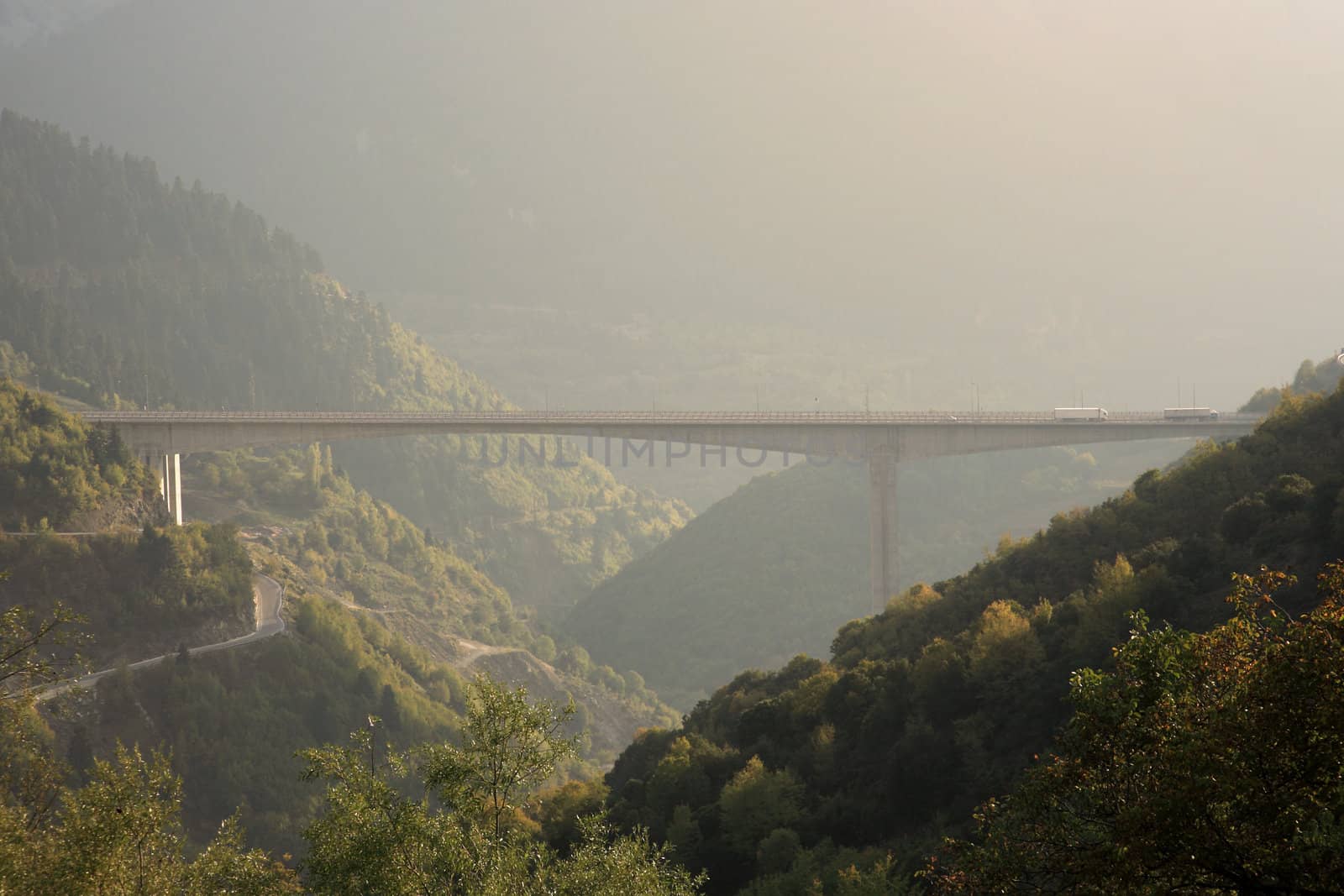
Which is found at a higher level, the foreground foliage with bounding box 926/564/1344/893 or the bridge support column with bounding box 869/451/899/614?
the foreground foliage with bounding box 926/564/1344/893

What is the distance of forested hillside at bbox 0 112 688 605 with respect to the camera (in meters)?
172

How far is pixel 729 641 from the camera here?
13162 centimetres

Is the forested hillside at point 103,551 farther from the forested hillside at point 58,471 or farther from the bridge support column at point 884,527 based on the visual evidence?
the bridge support column at point 884,527

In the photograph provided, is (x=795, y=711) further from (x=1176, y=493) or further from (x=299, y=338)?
(x=299, y=338)

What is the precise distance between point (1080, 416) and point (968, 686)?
51.3 metres

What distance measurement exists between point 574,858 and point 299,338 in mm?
177945

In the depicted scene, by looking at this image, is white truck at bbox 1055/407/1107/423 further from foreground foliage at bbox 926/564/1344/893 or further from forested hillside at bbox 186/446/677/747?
foreground foliage at bbox 926/564/1344/893

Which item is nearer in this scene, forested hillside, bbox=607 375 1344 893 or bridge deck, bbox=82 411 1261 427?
forested hillside, bbox=607 375 1344 893

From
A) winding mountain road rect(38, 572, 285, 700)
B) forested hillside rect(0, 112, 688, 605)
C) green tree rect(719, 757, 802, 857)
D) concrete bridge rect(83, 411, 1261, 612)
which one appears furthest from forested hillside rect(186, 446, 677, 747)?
green tree rect(719, 757, 802, 857)

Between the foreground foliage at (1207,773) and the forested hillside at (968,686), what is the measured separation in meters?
17.3

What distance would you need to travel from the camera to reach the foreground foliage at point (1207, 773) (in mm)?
12656

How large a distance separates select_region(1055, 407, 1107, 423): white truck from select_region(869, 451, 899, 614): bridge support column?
1198 centimetres

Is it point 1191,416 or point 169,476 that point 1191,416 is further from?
point 169,476

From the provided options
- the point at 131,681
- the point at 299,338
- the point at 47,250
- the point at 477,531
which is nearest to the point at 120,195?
the point at 47,250
